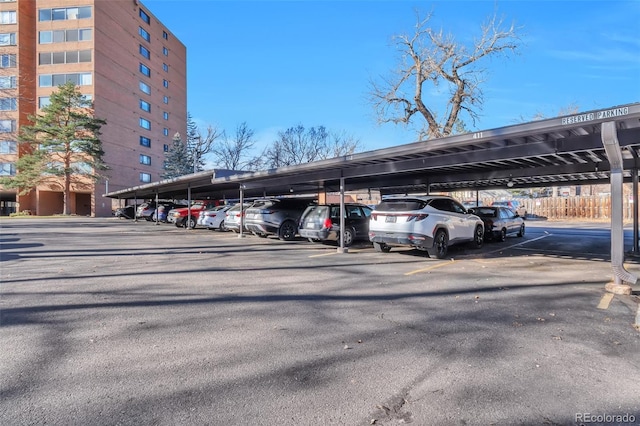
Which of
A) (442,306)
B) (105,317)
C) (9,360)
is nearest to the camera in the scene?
(9,360)

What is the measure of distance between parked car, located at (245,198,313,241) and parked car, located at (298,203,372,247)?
1337 mm

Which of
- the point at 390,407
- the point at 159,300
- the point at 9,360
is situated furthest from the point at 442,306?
the point at 9,360

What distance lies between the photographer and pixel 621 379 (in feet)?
10.4

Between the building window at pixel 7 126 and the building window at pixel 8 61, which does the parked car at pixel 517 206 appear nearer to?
the building window at pixel 8 61

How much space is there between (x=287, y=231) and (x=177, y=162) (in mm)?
41953

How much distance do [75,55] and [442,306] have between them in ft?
166

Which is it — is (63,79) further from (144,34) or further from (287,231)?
(287,231)

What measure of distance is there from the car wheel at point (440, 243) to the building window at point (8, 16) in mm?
54427

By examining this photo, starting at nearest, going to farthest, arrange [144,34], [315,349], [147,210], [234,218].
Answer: [315,349], [234,218], [147,210], [144,34]

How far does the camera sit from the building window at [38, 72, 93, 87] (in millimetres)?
41625

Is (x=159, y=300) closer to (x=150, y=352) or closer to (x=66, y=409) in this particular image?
(x=150, y=352)

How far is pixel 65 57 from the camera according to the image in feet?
138

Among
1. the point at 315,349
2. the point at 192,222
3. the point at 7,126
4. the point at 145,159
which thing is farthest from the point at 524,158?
the point at 7,126

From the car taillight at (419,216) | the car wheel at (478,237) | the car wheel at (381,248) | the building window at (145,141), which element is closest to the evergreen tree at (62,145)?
the building window at (145,141)
